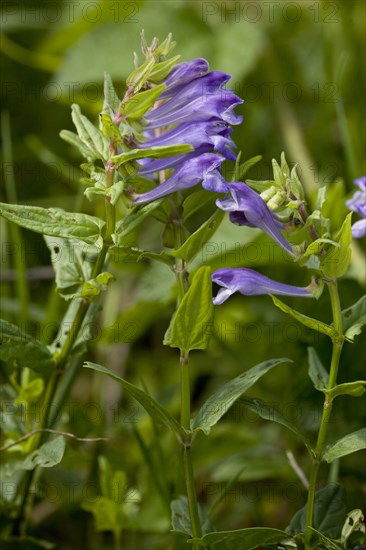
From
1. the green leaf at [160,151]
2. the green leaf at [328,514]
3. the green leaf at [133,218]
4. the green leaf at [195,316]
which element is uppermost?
the green leaf at [160,151]

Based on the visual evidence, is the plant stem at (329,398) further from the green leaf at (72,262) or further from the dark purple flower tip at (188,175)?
the green leaf at (72,262)

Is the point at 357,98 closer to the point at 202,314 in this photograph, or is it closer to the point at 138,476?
the point at 138,476

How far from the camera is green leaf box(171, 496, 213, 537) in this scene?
95cm

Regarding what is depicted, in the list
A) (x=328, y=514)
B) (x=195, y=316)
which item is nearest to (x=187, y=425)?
(x=195, y=316)

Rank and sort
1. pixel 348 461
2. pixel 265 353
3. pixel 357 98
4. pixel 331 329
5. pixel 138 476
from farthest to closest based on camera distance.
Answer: pixel 357 98
pixel 265 353
pixel 138 476
pixel 348 461
pixel 331 329

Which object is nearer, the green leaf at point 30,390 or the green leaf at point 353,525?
the green leaf at point 353,525

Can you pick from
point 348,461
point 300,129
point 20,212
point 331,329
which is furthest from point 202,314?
point 300,129

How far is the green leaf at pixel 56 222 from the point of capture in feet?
2.95

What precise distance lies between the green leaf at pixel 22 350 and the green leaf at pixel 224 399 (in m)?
0.25

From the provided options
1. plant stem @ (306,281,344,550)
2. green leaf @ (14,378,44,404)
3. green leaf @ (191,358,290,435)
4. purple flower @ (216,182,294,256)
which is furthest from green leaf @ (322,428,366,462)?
green leaf @ (14,378,44,404)

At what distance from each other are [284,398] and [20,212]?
0.81 m

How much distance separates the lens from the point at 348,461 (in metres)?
1.42

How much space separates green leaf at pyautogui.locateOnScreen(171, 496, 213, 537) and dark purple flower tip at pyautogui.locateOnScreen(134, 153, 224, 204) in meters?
0.42

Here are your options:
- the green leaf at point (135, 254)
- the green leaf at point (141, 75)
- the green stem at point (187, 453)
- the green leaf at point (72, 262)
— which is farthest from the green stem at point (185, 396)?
the green leaf at point (141, 75)
